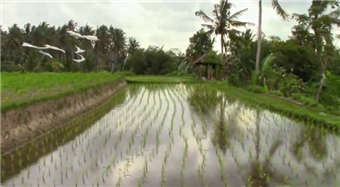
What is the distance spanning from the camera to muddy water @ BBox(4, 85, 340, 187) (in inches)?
232

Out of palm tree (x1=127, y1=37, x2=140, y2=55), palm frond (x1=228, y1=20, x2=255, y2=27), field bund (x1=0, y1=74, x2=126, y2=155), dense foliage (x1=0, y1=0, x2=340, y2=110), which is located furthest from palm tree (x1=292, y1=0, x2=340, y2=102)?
palm tree (x1=127, y1=37, x2=140, y2=55)

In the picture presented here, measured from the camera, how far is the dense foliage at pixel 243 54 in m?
18.4

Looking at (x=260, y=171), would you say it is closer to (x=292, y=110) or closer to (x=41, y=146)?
(x=41, y=146)

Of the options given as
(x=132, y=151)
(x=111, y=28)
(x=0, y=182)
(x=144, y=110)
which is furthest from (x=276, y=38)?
(x=111, y=28)

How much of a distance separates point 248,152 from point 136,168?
2299 millimetres

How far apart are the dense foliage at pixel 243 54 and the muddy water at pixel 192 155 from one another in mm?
4744

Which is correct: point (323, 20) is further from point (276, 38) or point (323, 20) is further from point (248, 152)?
point (248, 152)

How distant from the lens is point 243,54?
26125mm

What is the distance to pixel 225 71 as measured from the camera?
1185 inches

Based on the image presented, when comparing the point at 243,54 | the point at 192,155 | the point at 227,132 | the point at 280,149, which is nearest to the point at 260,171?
the point at 192,155

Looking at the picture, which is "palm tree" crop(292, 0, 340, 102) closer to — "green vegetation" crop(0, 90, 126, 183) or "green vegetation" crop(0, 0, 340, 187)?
"green vegetation" crop(0, 0, 340, 187)

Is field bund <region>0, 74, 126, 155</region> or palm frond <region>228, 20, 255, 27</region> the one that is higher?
palm frond <region>228, 20, 255, 27</region>

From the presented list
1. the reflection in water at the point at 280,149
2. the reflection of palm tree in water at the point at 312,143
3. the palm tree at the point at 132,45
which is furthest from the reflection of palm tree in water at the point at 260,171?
the palm tree at the point at 132,45

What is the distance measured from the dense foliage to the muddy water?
15.6 ft
